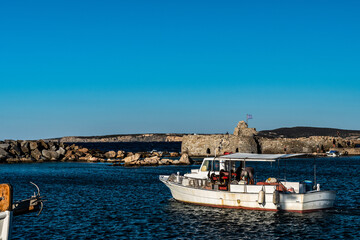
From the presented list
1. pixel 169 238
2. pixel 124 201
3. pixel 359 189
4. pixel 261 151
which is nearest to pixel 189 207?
pixel 124 201

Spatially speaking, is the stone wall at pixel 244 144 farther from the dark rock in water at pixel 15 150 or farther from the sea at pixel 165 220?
the sea at pixel 165 220

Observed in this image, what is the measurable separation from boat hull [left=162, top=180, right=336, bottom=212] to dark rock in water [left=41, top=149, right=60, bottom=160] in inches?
2107

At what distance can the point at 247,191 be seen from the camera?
24016 mm

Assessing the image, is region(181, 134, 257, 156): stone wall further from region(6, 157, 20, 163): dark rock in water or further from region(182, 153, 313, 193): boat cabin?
region(182, 153, 313, 193): boat cabin

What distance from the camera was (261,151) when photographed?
8562 cm

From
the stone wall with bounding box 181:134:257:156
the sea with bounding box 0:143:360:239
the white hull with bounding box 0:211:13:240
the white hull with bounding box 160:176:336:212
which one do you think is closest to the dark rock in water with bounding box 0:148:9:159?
the stone wall with bounding box 181:134:257:156

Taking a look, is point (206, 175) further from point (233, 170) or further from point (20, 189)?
point (20, 189)

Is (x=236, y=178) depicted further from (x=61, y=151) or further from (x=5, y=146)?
(x=5, y=146)

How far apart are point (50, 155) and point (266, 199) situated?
5767 centimetres

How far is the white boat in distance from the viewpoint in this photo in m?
22.9

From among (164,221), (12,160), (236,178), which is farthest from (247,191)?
(12,160)

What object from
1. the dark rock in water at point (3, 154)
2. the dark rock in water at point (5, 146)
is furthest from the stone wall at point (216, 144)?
the dark rock in water at point (3, 154)

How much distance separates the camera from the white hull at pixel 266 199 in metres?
22.8

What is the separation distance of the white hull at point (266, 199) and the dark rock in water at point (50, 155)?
5340 cm
